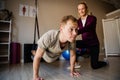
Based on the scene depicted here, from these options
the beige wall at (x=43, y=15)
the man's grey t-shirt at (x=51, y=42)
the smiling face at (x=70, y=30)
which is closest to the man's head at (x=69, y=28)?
Result: the smiling face at (x=70, y=30)

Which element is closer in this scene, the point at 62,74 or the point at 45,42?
the point at 45,42

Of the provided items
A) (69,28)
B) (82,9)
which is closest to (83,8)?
(82,9)

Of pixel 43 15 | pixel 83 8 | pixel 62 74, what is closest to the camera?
pixel 62 74

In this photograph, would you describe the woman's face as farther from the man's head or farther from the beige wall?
the beige wall

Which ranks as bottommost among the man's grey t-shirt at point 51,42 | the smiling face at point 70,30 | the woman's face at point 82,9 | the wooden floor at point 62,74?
the wooden floor at point 62,74

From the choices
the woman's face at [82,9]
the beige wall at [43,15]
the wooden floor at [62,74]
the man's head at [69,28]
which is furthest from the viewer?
the beige wall at [43,15]

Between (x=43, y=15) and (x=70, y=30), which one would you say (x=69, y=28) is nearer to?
(x=70, y=30)

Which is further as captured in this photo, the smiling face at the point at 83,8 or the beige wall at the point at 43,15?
the beige wall at the point at 43,15

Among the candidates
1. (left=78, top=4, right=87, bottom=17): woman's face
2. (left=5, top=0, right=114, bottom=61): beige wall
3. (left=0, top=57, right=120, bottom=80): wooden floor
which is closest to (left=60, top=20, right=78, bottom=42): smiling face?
(left=0, top=57, right=120, bottom=80): wooden floor

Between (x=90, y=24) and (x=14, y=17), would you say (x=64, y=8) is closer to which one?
(x=14, y=17)

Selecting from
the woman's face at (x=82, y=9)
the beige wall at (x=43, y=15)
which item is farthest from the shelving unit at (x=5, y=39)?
the woman's face at (x=82, y=9)

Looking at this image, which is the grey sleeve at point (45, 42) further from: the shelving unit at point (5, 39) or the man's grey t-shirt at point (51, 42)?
the shelving unit at point (5, 39)

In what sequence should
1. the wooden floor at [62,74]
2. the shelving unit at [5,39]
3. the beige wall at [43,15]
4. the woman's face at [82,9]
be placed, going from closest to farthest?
the wooden floor at [62,74] < the woman's face at [82,9] < the shelving unit at [5,39] < the beige wall at [43,15]

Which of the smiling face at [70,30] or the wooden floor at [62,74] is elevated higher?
the smiling face at [70,30]
